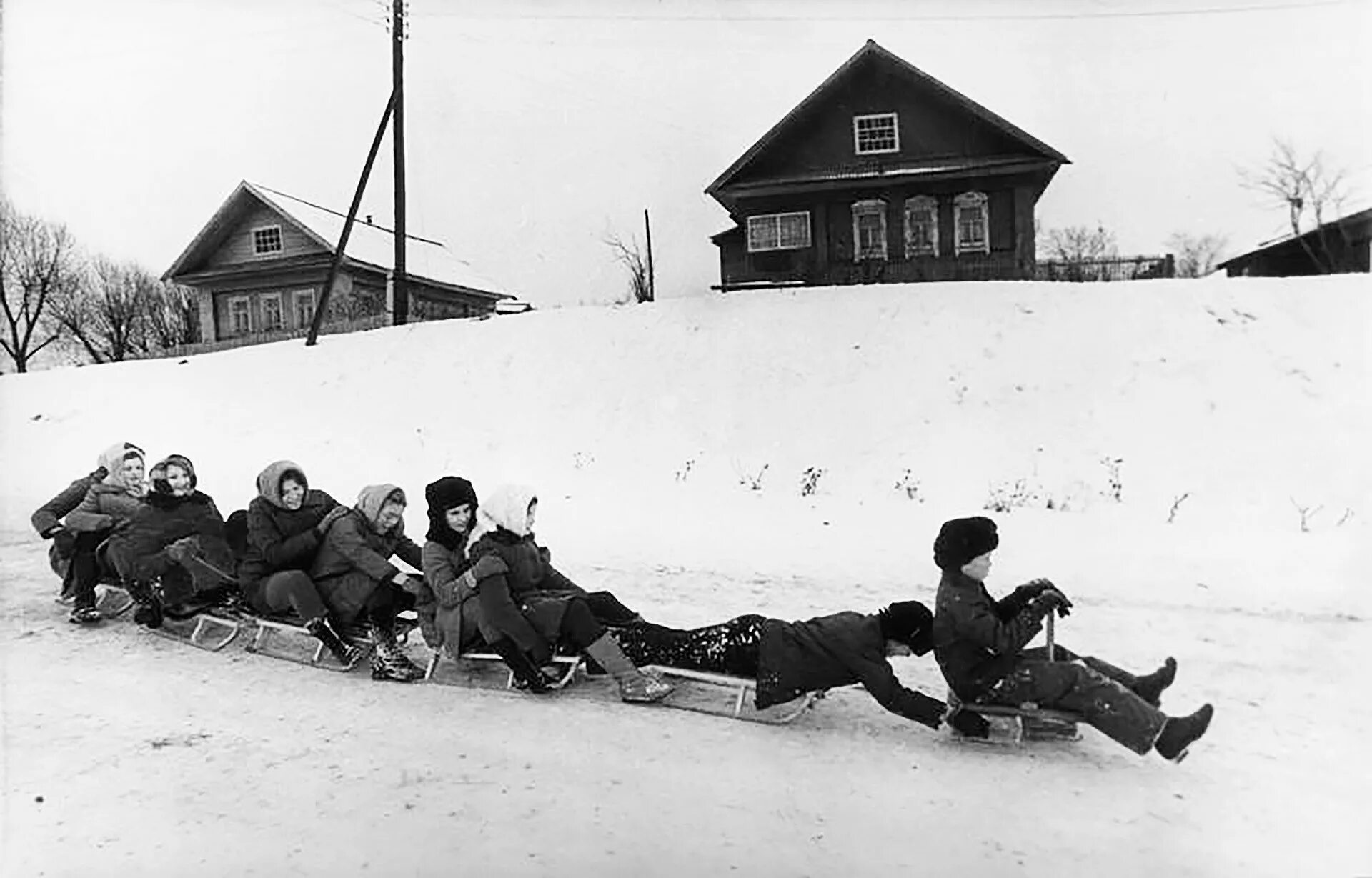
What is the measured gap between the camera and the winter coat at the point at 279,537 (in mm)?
2076

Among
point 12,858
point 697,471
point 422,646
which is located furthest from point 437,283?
point 12,858

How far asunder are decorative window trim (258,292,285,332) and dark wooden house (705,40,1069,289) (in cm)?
78

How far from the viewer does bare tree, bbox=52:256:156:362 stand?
149cm

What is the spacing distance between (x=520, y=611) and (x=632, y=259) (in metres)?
0.78

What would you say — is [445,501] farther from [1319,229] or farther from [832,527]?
[1319,229]

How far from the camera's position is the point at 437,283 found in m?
1.69

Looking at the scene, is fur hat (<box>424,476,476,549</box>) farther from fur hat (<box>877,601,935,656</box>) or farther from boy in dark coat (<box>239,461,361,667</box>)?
fur hat (<box>877,601,935,656</box>)

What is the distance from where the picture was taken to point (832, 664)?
5.32 feet

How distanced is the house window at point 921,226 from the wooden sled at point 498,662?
40.5 inches

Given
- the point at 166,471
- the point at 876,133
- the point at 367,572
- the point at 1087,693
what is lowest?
the point at 1087,693

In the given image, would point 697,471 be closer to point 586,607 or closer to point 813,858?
point 586,607

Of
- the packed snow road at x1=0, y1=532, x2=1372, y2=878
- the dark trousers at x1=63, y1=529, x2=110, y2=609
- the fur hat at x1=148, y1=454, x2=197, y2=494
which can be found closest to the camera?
the packed snow road at x1=0, y1=532, x2=1372, y2=878

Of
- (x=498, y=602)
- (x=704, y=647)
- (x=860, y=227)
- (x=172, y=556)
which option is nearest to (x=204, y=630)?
(x=172, y=556)

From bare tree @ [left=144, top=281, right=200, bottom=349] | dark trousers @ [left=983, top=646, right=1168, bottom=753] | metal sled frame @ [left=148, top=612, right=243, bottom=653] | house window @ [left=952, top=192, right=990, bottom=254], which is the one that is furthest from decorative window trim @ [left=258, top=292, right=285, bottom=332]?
dark trousers @ [left=983, top=646, right=1168, bottom=753]
